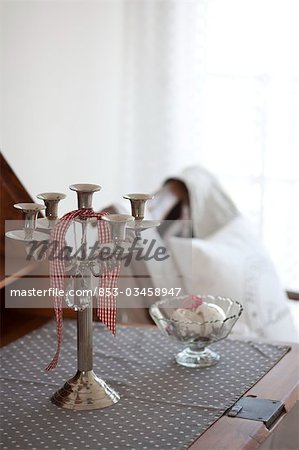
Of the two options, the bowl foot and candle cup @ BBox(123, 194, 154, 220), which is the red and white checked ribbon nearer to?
candle cup @ BBox(123, 194, 154, 220)

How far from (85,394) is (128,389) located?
11cm

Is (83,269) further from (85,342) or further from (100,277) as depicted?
(85,342)

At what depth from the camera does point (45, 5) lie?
265 centimetres

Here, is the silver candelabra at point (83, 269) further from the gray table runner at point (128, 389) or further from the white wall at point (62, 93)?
the white wall at point (62, 93)

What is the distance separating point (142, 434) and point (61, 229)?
0.38 meters

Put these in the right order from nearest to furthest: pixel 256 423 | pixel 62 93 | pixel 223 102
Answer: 1. pixel 256 423
2. pixel 62 93
3. pixel 223 102

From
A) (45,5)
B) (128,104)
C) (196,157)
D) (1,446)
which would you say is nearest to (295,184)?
(196,157)

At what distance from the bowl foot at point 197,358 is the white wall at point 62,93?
0.95 metres

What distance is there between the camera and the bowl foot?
1.79 m

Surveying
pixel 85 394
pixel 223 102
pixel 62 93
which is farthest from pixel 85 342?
pixel 223 102

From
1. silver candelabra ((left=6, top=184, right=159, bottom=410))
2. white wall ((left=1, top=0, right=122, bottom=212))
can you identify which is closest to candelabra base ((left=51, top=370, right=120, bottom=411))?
silver candelabra ((left=6, top=184, right=159, bottom=410))

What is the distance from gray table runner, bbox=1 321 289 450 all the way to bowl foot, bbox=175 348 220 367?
0.05 feet

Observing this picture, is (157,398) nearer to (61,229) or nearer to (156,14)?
(61,229)

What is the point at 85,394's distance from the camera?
1.57 meters
